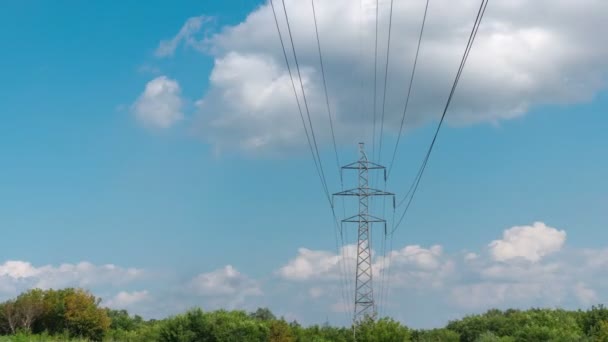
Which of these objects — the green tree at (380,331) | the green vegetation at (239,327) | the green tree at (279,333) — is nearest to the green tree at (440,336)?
the green vegetation at (239,327)

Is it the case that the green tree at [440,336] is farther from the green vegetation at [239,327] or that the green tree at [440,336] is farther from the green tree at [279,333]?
the green tree at [279,333]

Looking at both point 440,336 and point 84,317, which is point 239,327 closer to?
point 84,317

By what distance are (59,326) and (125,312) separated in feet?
168

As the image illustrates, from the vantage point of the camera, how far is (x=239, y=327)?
103m

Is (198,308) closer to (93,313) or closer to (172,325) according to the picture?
(172,325)

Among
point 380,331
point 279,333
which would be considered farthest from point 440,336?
point 380,331

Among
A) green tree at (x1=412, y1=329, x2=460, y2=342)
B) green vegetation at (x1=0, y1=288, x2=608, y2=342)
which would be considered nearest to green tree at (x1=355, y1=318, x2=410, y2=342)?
green vegetation at (x1=0, y1=288, x2=608, y2=342)

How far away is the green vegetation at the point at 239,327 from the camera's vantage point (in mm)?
85312

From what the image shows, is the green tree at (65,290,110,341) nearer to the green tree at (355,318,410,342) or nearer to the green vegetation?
the green vegetation

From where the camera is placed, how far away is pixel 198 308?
99.8 metres

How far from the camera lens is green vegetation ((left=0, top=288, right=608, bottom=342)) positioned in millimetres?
85312

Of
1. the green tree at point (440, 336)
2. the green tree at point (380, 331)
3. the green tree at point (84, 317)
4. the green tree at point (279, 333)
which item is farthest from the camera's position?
the green tree at point (440, 336)

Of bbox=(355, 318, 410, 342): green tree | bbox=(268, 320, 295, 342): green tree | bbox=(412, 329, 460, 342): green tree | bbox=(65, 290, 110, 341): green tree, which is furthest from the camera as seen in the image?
bbox=(412, 329, 460, 342): green tree

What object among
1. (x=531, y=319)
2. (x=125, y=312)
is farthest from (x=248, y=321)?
(x=125, y=312)
